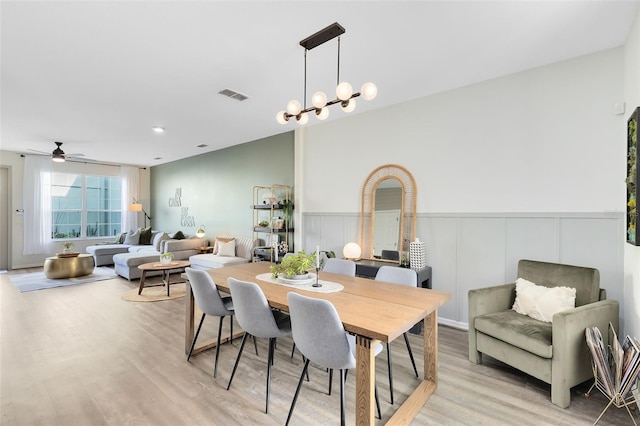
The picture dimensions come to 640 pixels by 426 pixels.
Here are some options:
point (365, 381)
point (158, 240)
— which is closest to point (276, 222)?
point (158, 240)

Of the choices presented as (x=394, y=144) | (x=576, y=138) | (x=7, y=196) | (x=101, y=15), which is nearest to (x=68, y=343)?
(x=101, y=15)

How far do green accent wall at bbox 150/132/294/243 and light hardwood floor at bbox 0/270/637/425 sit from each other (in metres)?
3.12

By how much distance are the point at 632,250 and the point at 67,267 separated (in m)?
8.09

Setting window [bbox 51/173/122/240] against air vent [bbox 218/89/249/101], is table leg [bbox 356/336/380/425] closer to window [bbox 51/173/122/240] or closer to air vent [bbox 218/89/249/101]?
air vent [bbox 218/89/249/101]

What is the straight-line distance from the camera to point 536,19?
225 centimetres

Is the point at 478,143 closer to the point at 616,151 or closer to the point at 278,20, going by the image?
the point at 616,151

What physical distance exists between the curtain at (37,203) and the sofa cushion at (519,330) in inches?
365

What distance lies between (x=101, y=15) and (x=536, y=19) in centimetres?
315

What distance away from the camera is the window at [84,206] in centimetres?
773

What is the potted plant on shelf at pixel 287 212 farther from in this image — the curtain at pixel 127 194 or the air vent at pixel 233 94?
the curtain at pixel 127 194

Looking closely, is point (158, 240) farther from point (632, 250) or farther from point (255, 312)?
point (632, 250)

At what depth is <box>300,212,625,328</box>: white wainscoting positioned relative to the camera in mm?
2646

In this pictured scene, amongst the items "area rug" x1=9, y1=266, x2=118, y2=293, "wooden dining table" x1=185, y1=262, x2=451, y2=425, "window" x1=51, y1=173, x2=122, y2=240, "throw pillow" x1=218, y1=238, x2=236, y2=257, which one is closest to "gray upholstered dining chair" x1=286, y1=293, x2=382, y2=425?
"wooden dining table" x1=185, y1=262, x2=451, y2=425

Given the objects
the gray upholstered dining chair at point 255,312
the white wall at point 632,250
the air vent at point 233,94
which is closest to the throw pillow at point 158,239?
the air vent at point 233,94
